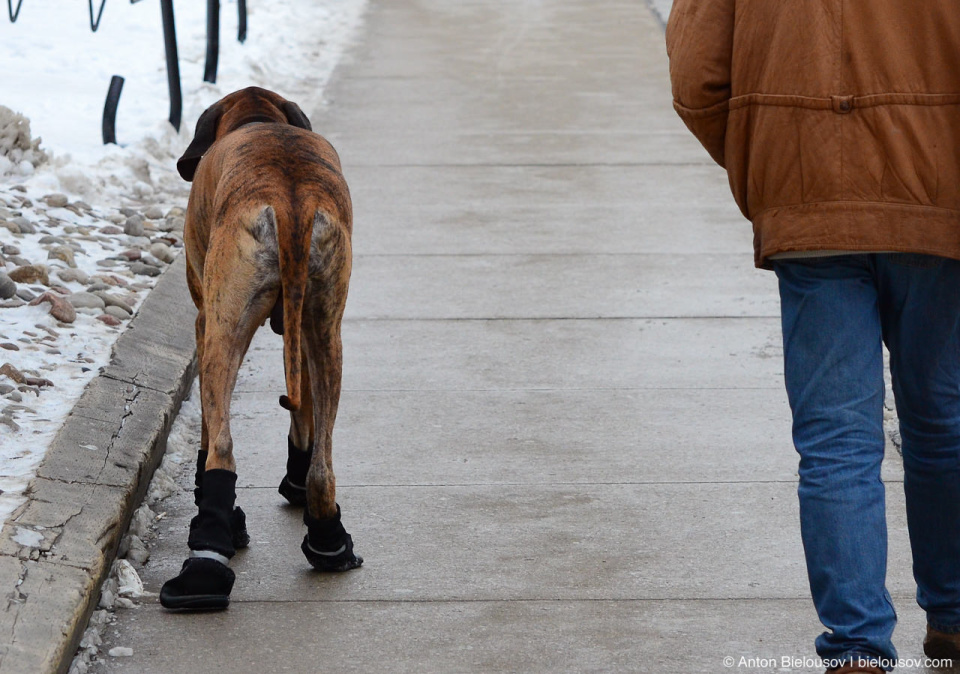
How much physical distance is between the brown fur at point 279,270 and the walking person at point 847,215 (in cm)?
115

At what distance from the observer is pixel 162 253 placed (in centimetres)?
670

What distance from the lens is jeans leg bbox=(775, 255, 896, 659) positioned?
280cm

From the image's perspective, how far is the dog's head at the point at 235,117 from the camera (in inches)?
167

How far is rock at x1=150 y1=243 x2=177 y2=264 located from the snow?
0.12 meters

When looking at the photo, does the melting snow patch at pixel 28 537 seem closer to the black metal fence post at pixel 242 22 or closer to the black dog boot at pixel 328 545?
the black dog boot at pixel 328 545

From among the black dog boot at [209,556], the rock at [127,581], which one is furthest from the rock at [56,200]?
the black dog boot at [209,556]

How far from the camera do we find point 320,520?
12.7 ft

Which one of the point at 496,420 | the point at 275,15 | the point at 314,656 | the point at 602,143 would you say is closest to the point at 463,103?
the point at 602,143

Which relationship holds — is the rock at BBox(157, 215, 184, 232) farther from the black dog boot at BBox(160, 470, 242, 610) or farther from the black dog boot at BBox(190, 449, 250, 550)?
the black dog boot at BBox(160, 470, 242, 610)

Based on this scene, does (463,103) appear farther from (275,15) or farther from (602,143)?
(275,15)

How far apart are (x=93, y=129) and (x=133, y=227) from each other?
6.63ft

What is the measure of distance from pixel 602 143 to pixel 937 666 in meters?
6.83

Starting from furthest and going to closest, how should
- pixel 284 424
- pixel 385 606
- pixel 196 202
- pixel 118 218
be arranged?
pixel 118 218, pixel 284 424, pixel 196 202, pixel 385 606


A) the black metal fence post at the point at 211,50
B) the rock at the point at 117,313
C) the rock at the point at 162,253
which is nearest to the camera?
the rock at the point at 117,313
